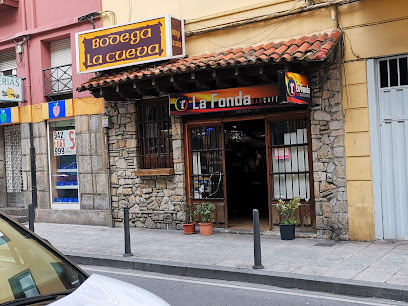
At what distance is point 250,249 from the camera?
9.37 meters

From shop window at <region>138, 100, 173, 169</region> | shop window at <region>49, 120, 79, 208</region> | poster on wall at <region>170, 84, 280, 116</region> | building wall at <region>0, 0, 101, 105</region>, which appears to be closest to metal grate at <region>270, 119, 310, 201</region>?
poster on wall at <region>170, 84, 280, 116</region>

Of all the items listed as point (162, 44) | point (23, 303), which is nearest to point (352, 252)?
point (162, 44)

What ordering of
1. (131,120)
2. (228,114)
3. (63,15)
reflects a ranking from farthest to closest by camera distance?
(63,15), (131,120), (228,114)

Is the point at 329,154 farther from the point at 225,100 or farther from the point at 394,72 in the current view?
the point at 225,100

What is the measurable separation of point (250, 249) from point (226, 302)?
9.87 feet

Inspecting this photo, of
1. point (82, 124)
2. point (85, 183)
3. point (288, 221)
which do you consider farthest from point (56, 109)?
point (288, 221)

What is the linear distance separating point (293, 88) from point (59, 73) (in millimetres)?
7788

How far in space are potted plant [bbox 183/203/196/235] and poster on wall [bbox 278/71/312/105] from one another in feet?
12.8

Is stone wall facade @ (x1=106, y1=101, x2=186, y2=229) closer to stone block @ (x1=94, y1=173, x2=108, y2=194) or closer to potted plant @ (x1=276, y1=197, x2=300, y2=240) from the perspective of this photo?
stone block @ (x1=94, y1=173, x2=108, y2=194)

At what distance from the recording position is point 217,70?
1009cm

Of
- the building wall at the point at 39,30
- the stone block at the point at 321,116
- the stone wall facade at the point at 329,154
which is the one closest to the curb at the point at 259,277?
the stone wall facade at the point at 329,154

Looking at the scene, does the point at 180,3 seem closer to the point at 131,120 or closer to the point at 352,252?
the point at 131,120

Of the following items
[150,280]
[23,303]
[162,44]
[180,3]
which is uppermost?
[180,3]

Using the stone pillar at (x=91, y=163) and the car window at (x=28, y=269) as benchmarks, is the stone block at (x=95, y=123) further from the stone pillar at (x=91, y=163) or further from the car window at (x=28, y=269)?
the car window at (x=28, y=269)
